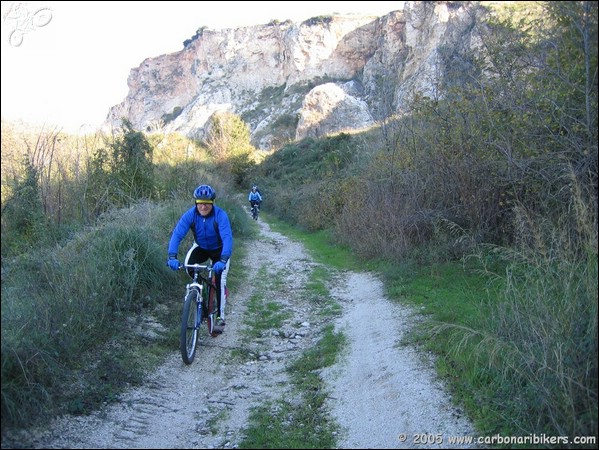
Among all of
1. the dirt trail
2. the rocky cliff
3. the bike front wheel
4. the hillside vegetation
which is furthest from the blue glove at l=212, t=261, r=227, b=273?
the rocky cliff

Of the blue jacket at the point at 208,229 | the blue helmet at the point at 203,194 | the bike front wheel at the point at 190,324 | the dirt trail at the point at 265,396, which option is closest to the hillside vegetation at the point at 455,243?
the dirt trail at the point at 265,396

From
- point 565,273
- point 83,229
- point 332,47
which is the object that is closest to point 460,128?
point 565,273

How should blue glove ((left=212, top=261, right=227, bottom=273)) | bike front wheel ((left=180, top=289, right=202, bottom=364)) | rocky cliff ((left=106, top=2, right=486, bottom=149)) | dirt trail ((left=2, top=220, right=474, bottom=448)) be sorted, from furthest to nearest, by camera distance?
rocky cliff ((left=106, top=2, right=486, bottom=149))
blue glove ((left=212, top=261, right=227, bottom=273))
bike front wheel ((left=180, top=289, right=202, bottom=364))
dirt trail ((left=2, top=220, right=474, bottom=448))

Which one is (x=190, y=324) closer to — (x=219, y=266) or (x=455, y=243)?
(x=219, y=266)

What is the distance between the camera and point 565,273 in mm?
4438

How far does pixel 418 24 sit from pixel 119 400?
55.3m

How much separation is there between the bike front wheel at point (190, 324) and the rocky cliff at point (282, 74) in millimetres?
35156

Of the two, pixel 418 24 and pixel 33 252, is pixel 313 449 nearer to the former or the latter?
pixel 33 252

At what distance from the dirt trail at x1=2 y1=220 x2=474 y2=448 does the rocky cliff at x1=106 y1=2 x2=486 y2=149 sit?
34.5 meters

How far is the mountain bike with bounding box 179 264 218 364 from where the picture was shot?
225 inches

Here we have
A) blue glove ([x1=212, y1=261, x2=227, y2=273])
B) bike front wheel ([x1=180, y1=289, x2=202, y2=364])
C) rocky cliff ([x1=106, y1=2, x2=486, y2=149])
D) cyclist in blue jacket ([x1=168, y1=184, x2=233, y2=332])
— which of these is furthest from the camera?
rocky cliff ([x1=106, y1=2, x2=486, y2=149])

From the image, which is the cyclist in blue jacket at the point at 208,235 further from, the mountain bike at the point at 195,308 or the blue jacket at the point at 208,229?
the mountain bike at the point at 195,308

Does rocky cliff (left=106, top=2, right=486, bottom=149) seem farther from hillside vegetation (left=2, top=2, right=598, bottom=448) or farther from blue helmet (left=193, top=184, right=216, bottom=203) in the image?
blue helmet (left=193, top=184, right=216, bottom=203)

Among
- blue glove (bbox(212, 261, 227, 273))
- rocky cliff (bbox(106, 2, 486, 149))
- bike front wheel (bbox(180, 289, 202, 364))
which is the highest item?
rocky cliff (bbox(106, 2, 486, 149))
